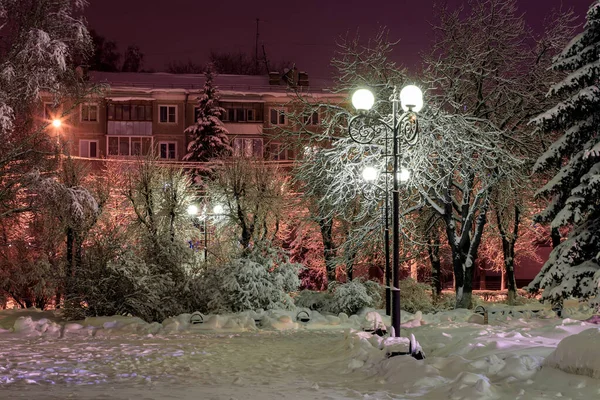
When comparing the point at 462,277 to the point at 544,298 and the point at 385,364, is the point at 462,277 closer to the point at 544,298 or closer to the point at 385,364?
the point at 544,298

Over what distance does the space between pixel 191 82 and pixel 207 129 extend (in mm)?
9430

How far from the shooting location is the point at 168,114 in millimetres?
→ 58531

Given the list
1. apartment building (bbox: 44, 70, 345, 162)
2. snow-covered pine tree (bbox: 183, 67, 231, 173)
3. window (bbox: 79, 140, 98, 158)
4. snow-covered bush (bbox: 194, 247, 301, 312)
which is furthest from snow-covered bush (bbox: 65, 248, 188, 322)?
window (bbox: 79, 140, 98, 158)

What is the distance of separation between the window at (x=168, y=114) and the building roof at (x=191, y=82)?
1.68m

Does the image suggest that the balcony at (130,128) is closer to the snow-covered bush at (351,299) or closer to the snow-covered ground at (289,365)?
the snow-covered bush at (351,299)

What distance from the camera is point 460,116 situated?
23.7 metres

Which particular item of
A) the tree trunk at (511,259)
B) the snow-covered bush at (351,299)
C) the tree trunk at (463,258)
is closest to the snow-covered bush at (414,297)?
the snow-covered bush at (351,299)

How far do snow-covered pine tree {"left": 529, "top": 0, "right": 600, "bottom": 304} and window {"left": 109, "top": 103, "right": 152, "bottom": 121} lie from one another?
45469mm

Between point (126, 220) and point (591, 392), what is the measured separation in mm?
32837

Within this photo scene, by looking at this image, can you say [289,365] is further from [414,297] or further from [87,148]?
[87,148]

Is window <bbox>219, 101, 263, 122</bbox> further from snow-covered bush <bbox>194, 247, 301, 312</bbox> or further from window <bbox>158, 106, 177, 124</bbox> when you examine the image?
snow-covered bush <bbox>194, 247, 301, 312</bbox>

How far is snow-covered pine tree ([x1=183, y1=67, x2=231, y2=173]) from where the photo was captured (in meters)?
52.0

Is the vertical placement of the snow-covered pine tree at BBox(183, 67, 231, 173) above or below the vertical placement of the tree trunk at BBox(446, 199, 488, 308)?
above

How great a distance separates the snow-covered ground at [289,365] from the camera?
937 centimetres
